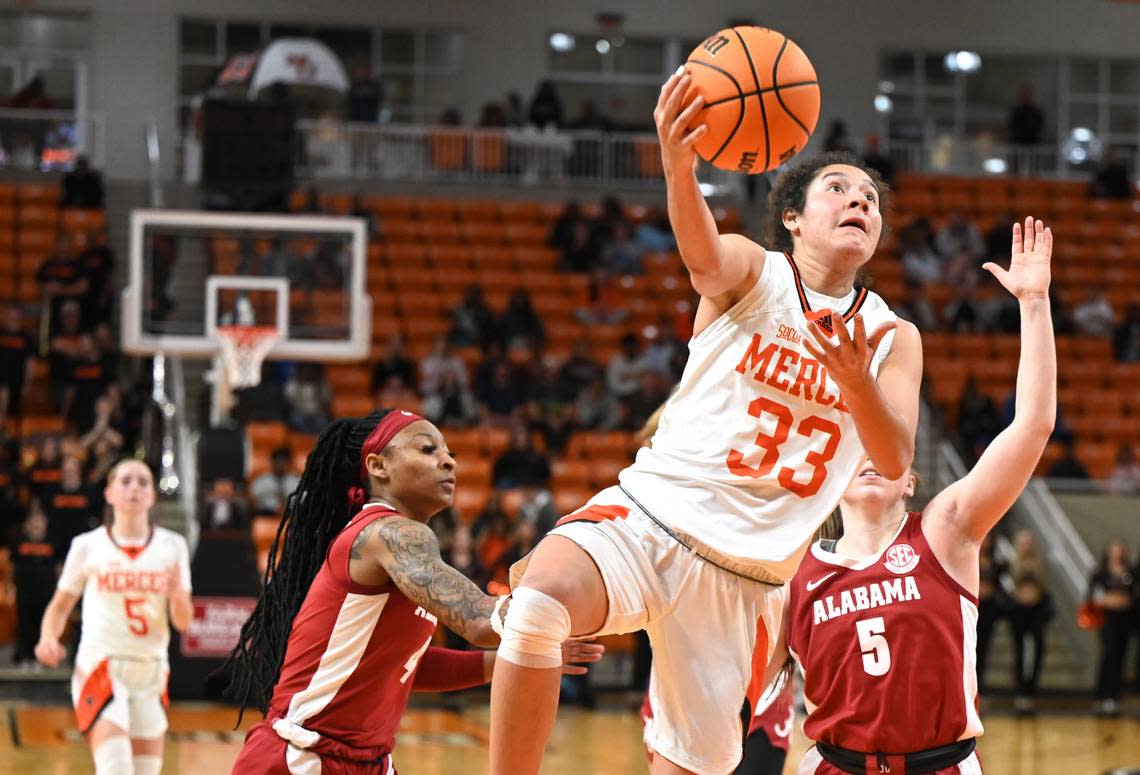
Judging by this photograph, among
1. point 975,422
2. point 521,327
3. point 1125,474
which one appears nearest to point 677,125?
point 975,422

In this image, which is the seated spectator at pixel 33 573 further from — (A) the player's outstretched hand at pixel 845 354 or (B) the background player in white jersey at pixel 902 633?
(A) the player's outstretched hand at pixel 845 354

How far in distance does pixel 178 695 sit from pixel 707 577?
935 centimetres

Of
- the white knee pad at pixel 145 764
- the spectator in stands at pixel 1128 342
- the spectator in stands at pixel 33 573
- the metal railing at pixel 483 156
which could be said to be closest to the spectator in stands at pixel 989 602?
the spectator in stands at pixel 1128 342

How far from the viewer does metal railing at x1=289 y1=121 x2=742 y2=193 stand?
20.4 meters

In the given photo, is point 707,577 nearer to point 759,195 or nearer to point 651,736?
point 651,736

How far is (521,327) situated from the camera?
17047mm

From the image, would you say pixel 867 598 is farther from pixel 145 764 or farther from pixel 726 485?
pixel 145 764

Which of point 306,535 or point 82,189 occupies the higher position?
point 82,189

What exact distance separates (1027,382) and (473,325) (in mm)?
13306

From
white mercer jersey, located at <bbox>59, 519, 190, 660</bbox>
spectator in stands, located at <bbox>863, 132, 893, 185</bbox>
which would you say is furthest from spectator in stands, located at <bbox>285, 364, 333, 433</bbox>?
spectator in stands, located at <bbox>863, 132, 893, 185</bbox>

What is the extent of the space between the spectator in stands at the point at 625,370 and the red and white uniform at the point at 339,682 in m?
11.8

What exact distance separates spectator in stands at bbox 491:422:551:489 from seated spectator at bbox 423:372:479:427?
3.07 feet

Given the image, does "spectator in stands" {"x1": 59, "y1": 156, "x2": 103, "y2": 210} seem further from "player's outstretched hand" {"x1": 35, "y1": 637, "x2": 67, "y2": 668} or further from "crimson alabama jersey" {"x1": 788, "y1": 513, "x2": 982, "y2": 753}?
"crimson alabama jersey" {"x1": 788, "y1": 513, "x2": 982, "y2": 753}

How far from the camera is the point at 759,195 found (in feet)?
67.6
